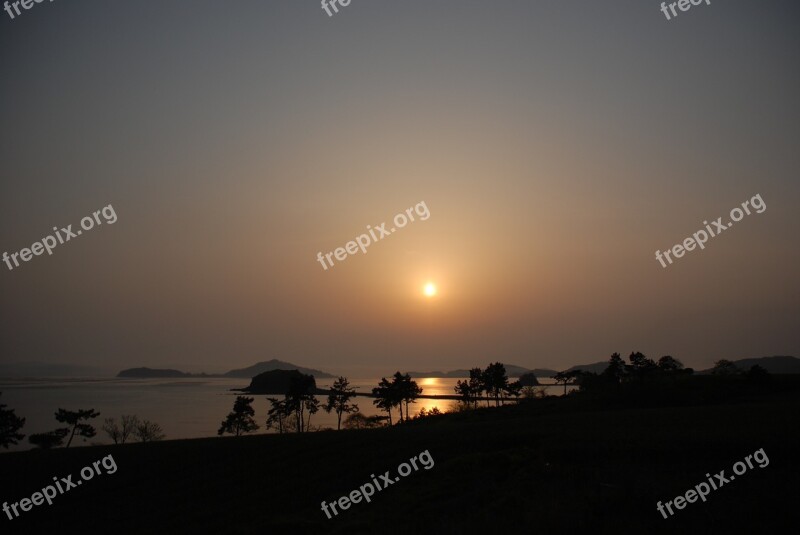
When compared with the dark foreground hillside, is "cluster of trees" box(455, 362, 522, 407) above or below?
above

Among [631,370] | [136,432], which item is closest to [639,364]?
[631,370]

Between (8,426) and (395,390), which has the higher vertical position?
(395,390)

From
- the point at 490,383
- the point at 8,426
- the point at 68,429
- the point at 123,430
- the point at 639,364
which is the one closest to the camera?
the point at 8,426

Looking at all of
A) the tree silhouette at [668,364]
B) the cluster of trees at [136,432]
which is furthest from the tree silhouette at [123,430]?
the tree silhouette at [668,364]

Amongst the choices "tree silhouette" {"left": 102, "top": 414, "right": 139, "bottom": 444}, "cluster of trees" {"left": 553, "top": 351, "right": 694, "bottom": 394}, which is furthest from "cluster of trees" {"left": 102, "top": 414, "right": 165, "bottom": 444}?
"cluster of trees" {"left": 553, "top": 351, "right": 694, "bottom": 394}

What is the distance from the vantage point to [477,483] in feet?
76.2

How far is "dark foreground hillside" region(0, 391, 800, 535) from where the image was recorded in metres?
17.5

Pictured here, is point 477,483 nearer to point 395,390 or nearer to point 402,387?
point 395,390

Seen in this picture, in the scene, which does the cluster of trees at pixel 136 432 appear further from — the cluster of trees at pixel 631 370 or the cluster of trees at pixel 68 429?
the cluster of trees at pixel 631 370

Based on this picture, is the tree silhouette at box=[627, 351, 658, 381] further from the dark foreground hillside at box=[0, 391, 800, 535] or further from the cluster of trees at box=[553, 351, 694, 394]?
the dark foreground hillside at box=[0, 391, 800, 535]

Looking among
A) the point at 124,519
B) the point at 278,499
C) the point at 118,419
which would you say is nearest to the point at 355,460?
the point at 278,499

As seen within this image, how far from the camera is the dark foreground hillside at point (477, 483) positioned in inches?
689

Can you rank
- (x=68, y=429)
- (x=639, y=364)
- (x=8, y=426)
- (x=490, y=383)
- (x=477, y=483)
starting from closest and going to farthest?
(x=477, y=483) < (x=8, y=426) < (x=68, y=429) < (x=639, y=364) < (x=490, y=383)

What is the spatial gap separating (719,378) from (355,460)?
54894 mm
